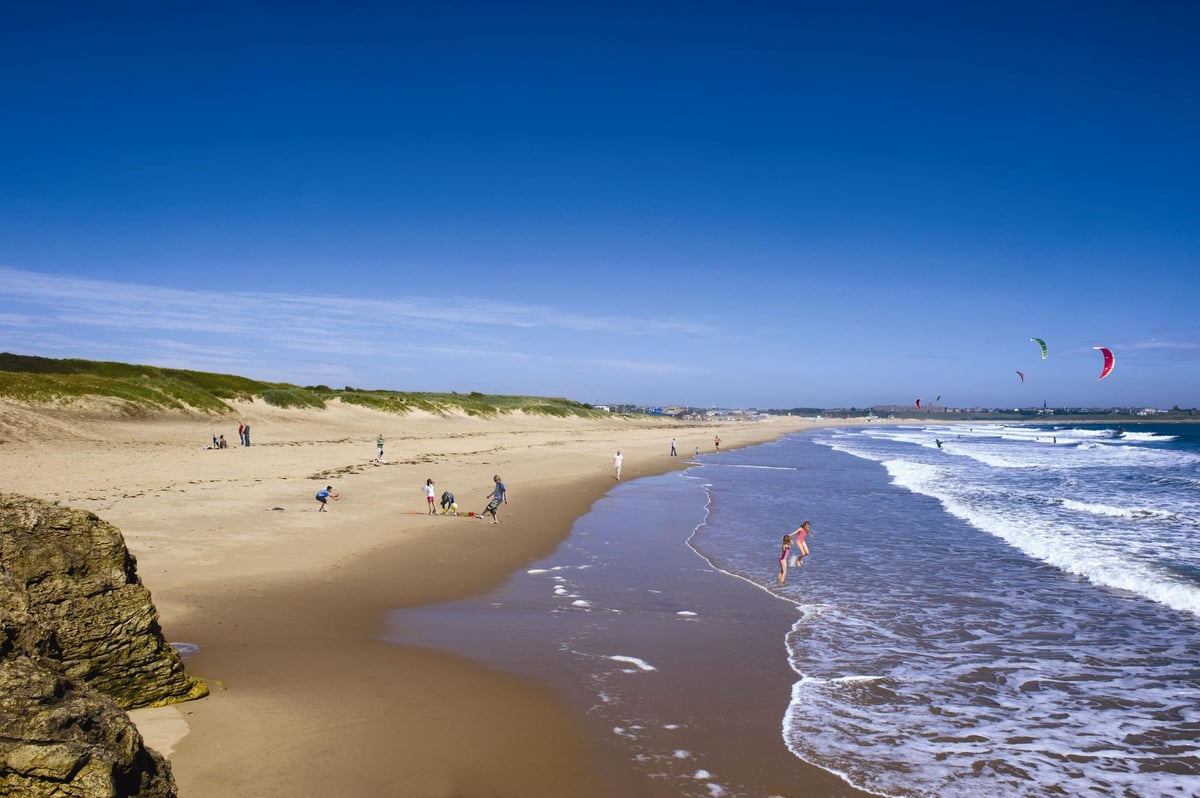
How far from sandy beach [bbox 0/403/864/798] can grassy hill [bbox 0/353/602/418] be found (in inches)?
510

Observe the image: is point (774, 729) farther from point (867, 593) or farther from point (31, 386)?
point (31, 386)

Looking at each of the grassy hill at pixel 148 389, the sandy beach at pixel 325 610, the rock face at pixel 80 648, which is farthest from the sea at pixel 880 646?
the grassy hill at pixel 148 389

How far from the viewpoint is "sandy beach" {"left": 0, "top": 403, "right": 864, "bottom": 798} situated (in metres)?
6.38

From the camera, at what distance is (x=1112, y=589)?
14.6 meters

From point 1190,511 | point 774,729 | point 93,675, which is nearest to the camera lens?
point 93,675

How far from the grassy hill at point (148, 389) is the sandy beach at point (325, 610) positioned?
510 inches

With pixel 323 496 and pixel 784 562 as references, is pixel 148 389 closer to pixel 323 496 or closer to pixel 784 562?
pixel 323 496

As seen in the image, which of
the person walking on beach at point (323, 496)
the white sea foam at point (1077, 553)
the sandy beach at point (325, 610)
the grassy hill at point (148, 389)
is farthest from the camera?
the grassy hill at point (148, 389)

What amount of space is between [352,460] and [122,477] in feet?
38.2

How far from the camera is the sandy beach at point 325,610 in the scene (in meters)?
6.38

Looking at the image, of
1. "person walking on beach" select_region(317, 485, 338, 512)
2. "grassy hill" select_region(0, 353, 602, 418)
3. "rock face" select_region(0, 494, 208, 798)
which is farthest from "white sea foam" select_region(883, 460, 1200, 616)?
"grassy hill" select_region(0, 353, 602, 418)

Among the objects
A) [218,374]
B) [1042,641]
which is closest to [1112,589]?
[1042,641]

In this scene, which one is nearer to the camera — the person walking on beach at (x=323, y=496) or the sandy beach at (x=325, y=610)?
the sandy beach at (x=325, y=610)

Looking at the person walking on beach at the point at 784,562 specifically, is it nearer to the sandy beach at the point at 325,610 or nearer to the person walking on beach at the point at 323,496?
the sandy beach at the point at 325,610
